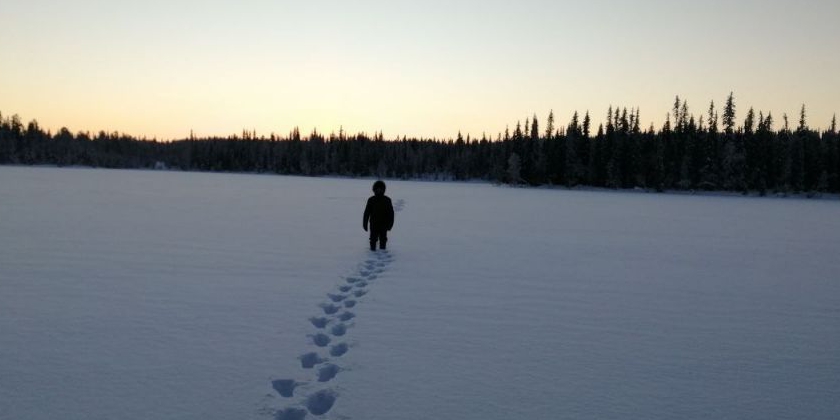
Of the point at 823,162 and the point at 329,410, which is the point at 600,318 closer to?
the point at 329,410

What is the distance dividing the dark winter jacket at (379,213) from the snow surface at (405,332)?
0.73 m

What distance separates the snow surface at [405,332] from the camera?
428 centimetres

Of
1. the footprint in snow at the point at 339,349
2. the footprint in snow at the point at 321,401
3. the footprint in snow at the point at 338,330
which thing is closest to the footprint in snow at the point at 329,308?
Result: the footprint in snow at the point at 338,330

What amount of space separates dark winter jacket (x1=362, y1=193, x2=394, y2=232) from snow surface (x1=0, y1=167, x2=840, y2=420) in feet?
2.40

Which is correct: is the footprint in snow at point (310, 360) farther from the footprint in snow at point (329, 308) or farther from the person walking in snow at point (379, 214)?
the person walking in snow at point (379, 214)

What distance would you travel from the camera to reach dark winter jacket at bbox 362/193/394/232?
12383 millimetres

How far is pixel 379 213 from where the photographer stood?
12.4 metres

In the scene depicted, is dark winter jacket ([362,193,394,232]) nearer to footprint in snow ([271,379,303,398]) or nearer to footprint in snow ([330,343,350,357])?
footprint in snow ([330,343,350,357])

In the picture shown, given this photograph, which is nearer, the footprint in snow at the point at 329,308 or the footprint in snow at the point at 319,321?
the footprint in snow at the point at 319,321

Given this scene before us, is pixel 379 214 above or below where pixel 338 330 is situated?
above

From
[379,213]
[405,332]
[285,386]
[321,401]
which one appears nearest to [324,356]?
[285,386]

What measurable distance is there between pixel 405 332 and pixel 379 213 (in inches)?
256

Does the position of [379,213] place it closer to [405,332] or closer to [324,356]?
[405,332]

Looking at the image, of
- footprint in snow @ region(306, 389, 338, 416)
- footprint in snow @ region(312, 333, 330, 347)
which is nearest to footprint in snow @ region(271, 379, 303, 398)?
footprint in snow @ region(306, 389, 338, 416)
